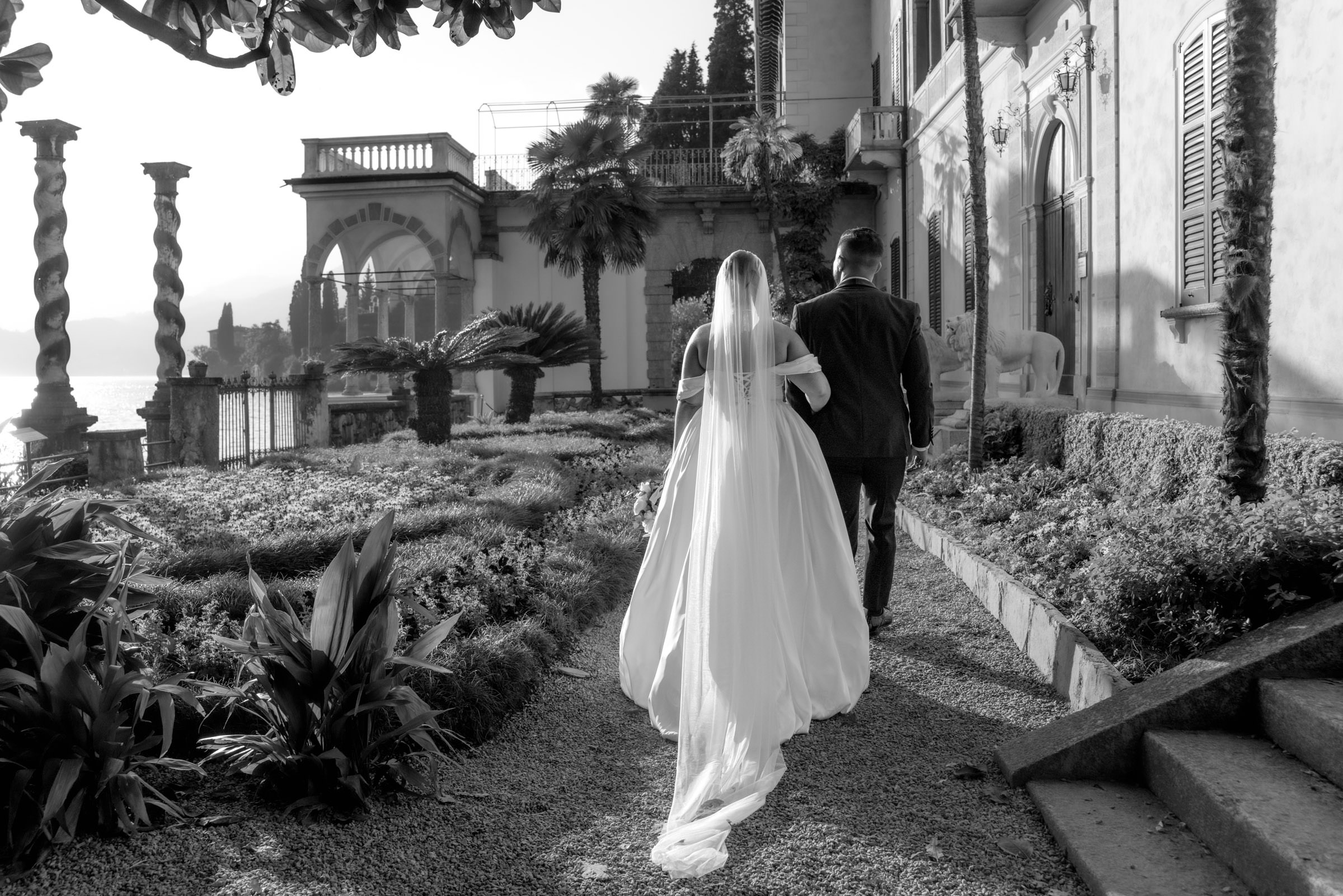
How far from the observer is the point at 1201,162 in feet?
26.6

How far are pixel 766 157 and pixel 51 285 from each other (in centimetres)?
1437

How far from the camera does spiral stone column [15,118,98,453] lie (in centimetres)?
1477

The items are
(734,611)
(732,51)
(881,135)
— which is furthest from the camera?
(732,51)

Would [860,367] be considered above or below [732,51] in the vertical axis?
below

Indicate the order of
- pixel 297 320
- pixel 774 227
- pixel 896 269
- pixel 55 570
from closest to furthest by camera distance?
pixel 55 570
pixel 896 269
pixel 774 227
pixel 297 320

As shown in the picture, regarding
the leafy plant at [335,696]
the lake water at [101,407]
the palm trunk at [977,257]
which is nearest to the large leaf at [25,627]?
the leafy plant at [335,696]

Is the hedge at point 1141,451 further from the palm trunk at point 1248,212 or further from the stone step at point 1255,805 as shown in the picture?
the stone step at point 1255,805

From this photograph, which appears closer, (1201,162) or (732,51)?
(1201,162)

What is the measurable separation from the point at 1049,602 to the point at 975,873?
234 cm

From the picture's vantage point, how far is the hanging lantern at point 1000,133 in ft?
44.1

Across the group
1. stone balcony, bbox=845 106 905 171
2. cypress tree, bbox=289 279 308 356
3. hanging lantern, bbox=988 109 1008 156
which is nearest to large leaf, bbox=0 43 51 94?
hanging lantern, bbox=988 109 1008 156

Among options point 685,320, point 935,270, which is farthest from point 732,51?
point 935,270

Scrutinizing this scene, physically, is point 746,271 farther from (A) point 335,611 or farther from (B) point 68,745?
(B) point 68,745

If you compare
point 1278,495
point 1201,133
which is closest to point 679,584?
point 1278,495
